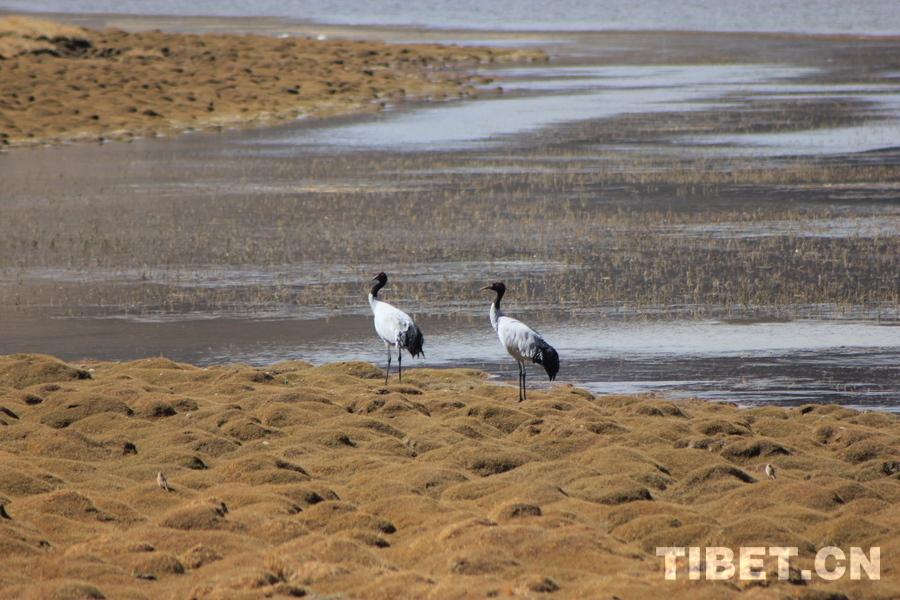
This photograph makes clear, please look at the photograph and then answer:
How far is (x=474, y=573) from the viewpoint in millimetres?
8250

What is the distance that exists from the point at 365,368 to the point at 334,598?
875 cm

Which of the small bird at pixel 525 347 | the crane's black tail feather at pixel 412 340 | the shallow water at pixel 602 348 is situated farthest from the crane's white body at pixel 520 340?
the shallow water at pixel 602 348

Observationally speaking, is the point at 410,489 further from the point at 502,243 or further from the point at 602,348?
the point at 502,243

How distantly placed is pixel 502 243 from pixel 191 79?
39.2m

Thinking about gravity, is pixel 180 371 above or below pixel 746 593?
below

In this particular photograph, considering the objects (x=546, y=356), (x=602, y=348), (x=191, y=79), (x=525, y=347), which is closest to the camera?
(x=546, y=356)

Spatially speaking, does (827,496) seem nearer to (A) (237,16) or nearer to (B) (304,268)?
(B) (304,268)

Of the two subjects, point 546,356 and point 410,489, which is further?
point 546,356

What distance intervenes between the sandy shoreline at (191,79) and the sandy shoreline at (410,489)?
3376 cm

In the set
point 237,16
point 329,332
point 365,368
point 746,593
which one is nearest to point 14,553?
point 746,593

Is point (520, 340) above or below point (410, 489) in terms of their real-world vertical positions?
above

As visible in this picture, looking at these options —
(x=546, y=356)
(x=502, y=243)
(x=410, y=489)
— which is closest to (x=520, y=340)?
(x=546, y=356)

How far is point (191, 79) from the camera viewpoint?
60281 mm

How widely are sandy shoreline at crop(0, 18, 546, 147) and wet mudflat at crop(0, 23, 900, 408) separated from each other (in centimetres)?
484
